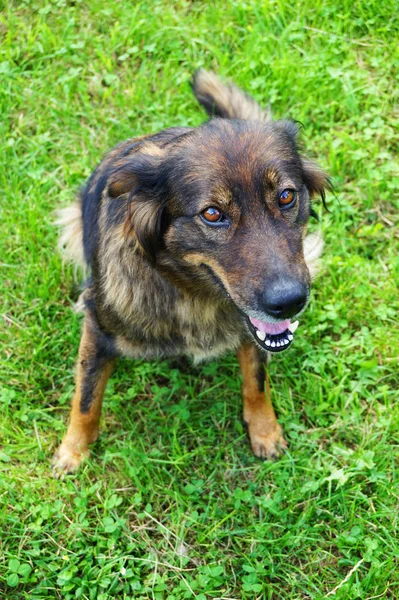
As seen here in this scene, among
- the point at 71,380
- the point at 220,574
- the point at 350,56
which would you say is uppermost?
the point at 350,56

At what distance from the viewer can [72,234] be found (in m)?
4.24

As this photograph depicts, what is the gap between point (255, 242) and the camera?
276 centimetres

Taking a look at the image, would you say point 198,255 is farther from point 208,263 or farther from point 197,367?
point 197,367

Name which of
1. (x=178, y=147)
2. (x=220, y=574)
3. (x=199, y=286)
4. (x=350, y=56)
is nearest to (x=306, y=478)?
(x=220, y=574)

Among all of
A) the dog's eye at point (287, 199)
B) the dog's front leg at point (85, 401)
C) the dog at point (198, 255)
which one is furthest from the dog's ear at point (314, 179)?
the dog's front leg at point (85, 401)

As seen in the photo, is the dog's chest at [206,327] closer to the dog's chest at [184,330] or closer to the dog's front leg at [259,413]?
the dog's chest at [184,330]

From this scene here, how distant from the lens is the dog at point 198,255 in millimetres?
2771

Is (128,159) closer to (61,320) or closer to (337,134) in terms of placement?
(61,320)

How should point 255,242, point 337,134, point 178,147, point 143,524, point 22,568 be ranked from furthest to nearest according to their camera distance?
point 337,134 < point 143,524 < point 22,568 < point 178,147 < point 255,242

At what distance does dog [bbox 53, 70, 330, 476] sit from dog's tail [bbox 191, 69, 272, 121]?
72 cm

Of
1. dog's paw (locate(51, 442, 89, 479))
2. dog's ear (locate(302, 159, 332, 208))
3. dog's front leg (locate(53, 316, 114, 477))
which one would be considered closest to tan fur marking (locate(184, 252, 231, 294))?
dog's ear (locate(302, 159, 332, 208))

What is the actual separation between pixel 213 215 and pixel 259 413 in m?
1.38

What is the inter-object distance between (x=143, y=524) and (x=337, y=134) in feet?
9.50

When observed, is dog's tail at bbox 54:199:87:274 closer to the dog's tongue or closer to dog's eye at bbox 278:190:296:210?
the dog's tongue
